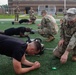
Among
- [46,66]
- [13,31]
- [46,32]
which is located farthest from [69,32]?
[13,31]

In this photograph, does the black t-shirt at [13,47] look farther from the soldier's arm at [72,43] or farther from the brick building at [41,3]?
the brick building at [41,3]

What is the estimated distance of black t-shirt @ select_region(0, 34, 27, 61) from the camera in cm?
375

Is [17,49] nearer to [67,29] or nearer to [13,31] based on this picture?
[67,29]

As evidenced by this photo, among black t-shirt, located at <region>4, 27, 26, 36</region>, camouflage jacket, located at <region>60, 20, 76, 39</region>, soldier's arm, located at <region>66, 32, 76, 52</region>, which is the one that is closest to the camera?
soldier's arm, located at <region>66, 32, 76, 52</region>

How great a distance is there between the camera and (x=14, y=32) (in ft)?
27.0

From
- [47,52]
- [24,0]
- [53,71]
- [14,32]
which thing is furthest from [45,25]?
[24,0]

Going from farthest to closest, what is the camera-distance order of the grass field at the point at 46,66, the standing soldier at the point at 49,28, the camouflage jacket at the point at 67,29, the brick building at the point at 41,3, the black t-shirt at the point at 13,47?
the brick building at the point at 41,3, the standing soldier at the point at 49,28, the camouflage jacket at the point at 67,29, the grass field at the point at 46,66, the black t-shirt at the point at 13,47

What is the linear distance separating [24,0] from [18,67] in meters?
71.1

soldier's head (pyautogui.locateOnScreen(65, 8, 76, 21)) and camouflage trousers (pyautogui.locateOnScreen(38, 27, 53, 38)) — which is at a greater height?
soldier's head (pyautogui.locateOnScreen(65, 8, 76, 21))

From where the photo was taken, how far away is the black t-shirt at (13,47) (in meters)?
3.75

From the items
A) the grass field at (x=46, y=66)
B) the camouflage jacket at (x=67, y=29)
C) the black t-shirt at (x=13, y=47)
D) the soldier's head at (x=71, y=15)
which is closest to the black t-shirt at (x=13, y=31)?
the grass field at (x=46, y=66)

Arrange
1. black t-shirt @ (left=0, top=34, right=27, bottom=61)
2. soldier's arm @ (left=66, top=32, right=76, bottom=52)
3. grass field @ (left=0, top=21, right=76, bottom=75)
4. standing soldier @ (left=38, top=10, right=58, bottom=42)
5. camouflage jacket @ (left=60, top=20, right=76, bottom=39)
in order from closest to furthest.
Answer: black t-shirt @ (left=0, top=34, right=27, bottom=61), grass field @ (left=0, top=21, right=76, bottom=75), soldier's arm @ (left=66, top=32, right=76, bottom=52), camouflage jacket @ (left=60, top=20, right=76, bottom=39), standing soldier @ (left=38, top=10, right=58, bottom=42)

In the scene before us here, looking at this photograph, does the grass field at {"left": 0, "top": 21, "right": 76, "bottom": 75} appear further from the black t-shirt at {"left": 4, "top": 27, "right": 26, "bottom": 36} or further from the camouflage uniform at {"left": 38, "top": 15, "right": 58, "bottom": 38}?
the black t-shirt at {"left": 4, "top": 27, "right": 26, "bottom": 36}

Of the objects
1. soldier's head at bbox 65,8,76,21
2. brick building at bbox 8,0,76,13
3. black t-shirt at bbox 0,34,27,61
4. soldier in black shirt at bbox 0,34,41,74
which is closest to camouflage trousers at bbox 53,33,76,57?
soldier's head at bbox 65,8,76,21
